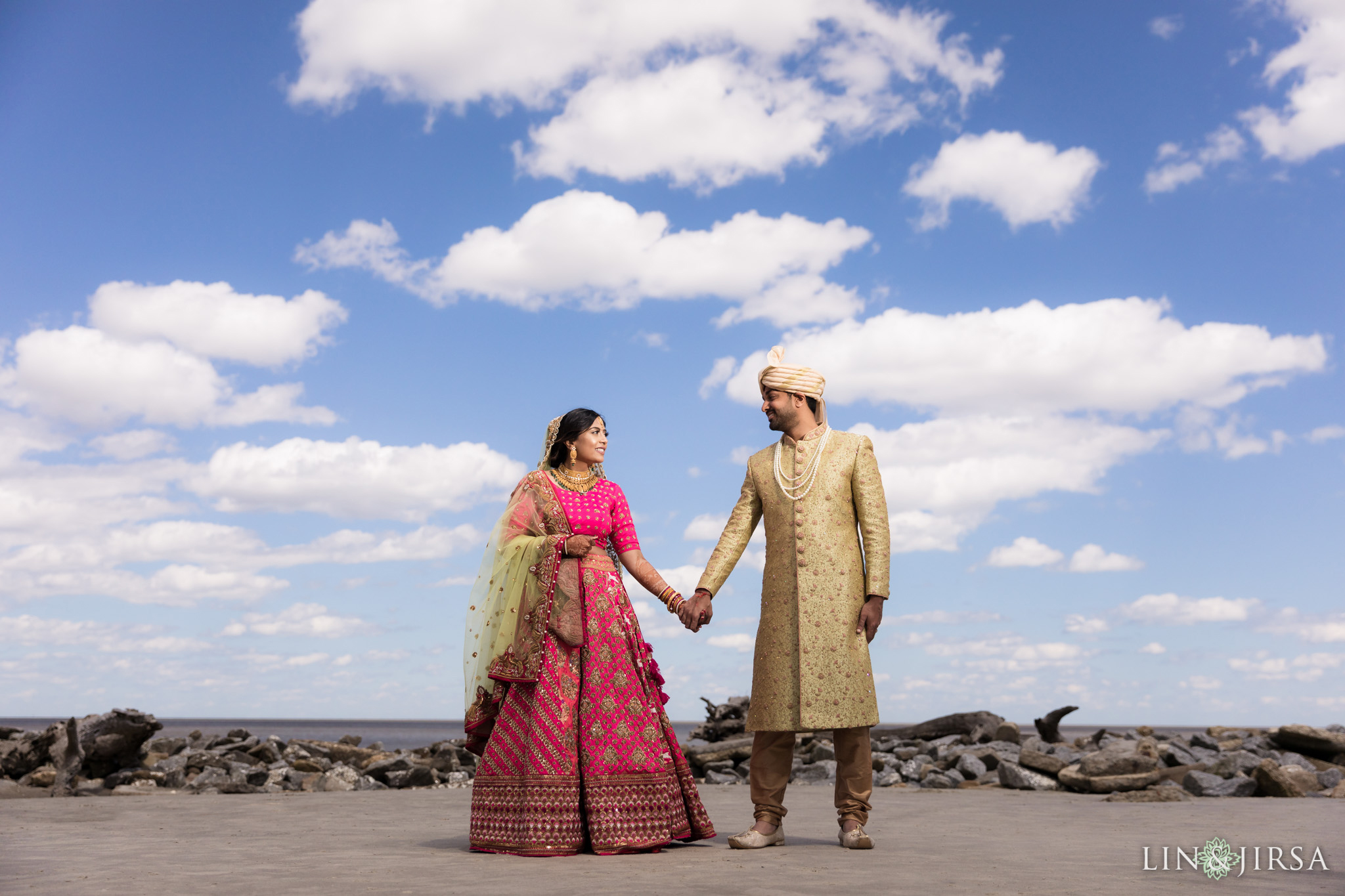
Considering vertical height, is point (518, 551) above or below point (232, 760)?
above

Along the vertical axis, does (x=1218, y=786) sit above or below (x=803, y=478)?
below

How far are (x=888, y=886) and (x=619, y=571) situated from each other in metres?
2.46

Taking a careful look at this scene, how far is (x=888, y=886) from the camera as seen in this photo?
4.27 metres

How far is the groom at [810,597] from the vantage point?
571cm

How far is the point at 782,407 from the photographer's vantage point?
20.2 feet

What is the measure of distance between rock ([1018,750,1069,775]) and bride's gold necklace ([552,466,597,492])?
6549mm

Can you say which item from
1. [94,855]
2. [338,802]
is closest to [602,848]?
[94,855]

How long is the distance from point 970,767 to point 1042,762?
0.94 m

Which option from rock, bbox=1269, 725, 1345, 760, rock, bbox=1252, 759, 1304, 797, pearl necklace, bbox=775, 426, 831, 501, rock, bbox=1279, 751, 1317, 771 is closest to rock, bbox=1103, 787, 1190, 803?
rock, bbox=1252, 759, 1304, 797

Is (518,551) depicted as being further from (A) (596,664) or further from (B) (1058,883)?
(B) (1058,883)

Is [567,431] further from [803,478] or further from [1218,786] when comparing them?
[1218,786]

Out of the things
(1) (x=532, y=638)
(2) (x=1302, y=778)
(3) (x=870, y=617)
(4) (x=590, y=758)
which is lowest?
(2) (x=1302, y=778)

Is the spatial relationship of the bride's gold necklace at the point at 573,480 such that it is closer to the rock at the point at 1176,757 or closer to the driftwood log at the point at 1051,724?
the rock at the point at 1176,757

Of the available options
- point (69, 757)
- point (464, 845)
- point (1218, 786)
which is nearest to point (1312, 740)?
point (1218, 786)
